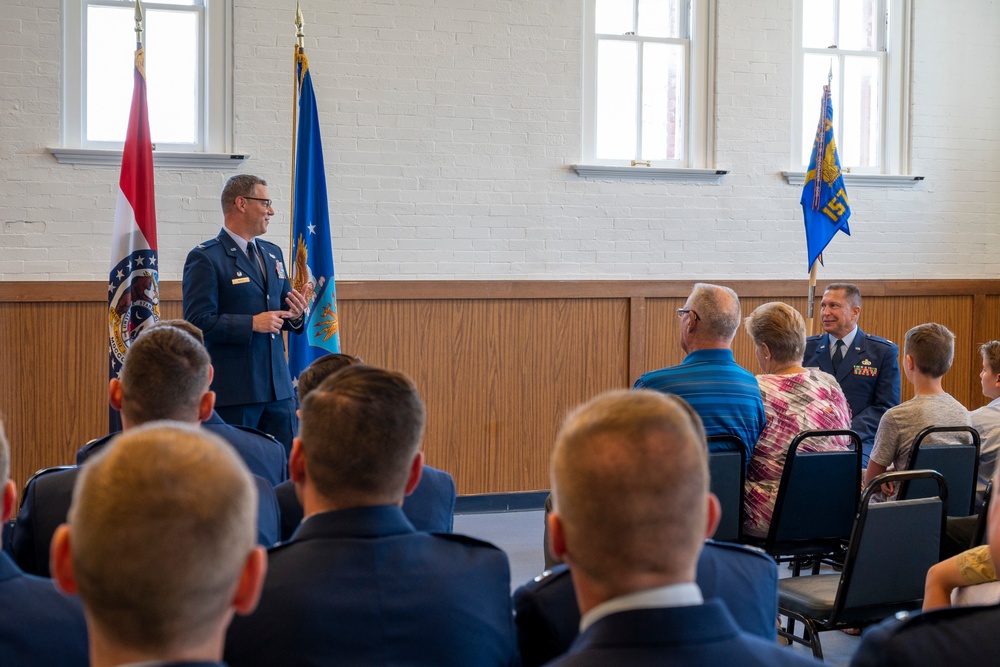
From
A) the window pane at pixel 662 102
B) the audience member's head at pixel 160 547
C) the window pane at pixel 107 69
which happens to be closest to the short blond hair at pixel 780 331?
the window pane at pixel 662 102

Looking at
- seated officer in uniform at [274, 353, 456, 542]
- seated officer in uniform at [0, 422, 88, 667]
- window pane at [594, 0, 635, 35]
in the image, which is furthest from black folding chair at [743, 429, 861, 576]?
window pane at [594, 0, 635, 35]

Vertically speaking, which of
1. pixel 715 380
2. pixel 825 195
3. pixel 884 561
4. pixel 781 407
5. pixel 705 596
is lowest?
pixel 884 561

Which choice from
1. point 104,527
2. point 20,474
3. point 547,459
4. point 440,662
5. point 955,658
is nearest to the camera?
point 104,527

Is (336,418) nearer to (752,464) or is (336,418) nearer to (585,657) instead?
(585,657)

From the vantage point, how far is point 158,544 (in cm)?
96

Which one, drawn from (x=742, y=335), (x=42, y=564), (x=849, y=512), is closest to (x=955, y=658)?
(x=42, y=564)

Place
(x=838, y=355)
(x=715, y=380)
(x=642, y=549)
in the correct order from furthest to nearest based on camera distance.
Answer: (x=838, y=355) → (x=715, y=380) → (x=642, y=549)

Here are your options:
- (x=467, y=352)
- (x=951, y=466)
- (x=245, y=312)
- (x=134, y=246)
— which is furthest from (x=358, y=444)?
(x=467, y=352)

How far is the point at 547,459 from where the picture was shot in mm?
6281

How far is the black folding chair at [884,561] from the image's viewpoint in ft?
9.00

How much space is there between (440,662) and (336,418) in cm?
42

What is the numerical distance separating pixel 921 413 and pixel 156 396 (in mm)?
2684

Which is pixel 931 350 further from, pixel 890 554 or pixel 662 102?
pixel 662 102

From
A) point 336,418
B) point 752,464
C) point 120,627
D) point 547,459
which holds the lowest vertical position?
point 547,459
